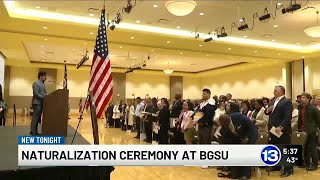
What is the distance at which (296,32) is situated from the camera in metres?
11.8

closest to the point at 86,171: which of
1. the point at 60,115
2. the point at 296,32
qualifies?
the point at 60,115

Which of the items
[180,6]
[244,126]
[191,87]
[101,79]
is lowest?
[244,126]

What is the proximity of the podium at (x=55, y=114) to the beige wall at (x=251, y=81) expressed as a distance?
15162 mm

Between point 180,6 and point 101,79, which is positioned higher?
point 180,6

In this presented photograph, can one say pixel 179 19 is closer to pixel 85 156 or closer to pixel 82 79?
pixel 85 156

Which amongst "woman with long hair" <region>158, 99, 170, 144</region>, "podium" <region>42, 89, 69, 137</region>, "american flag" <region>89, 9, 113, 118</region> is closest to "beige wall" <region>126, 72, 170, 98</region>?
"woman with long hair" <region>158, 99, 170, 144</region>

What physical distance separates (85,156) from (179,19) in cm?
868

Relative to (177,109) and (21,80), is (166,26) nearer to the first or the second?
(177,109)

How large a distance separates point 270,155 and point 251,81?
20185 mm

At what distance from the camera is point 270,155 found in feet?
7.74

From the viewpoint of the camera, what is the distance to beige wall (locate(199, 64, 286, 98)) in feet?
62.9

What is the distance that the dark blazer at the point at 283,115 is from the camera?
4836mm

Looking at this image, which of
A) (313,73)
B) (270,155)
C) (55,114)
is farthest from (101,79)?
(313,73)

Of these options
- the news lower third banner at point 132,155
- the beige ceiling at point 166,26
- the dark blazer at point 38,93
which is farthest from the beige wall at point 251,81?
the news lower third banner at point 132,155
